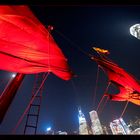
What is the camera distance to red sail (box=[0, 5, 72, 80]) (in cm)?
703

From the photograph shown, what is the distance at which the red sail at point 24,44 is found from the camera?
703cm

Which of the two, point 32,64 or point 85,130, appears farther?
point 85,130

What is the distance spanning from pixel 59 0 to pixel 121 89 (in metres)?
12.8

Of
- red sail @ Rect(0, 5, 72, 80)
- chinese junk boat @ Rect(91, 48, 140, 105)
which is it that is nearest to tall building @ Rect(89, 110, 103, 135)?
chinese junk boat @ Rect(91, 48, 140, 105)

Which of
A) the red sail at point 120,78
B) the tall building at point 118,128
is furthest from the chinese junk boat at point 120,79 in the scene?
the tall building at point 118,128

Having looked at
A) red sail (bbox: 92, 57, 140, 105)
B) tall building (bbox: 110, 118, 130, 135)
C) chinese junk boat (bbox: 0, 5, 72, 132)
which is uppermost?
tall building (bbox: 110, 118, 130, 135)

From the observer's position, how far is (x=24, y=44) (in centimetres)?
777

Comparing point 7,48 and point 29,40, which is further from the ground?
point 29,40

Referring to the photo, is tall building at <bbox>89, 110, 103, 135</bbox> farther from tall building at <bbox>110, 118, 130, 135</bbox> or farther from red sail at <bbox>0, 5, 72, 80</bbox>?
red sail at <bbox>0, 5, 72, 80</bbox>

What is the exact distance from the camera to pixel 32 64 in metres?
8.08

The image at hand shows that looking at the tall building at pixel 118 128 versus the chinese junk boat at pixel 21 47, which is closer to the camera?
the chinese junk boat at pixel 21 47

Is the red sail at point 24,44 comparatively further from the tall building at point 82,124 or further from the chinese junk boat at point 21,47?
the tall building at point 82,124
